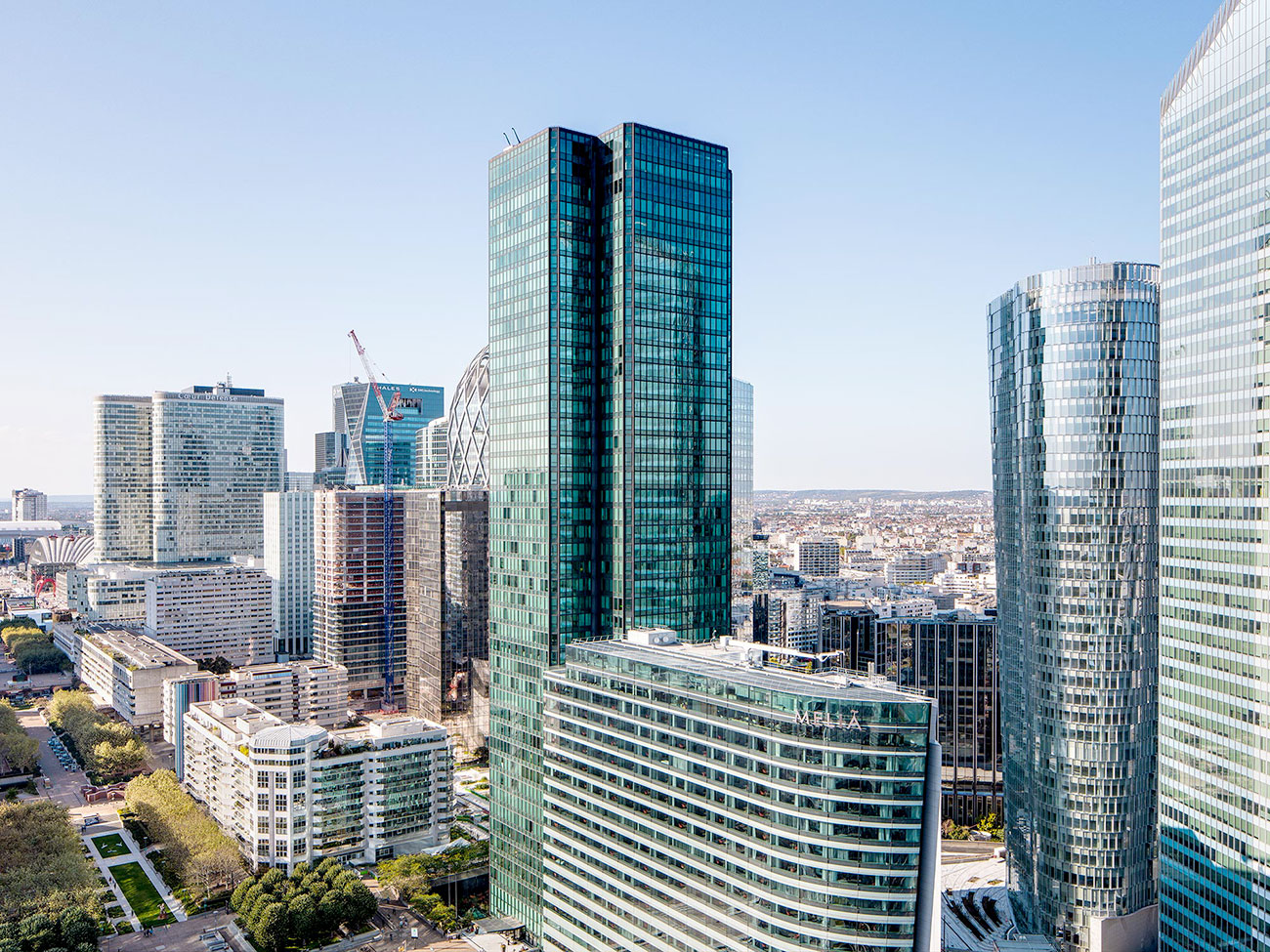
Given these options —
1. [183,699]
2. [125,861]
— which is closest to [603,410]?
[125,861]

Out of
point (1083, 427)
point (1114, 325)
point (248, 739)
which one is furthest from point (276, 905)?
point (1114, 325)

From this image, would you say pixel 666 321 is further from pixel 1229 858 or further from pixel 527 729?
pixel 1229 858

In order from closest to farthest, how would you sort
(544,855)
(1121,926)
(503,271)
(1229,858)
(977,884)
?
(1229,858), (544,855), (1121,926), (503,271), (977,884)

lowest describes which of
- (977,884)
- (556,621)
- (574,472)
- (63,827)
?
(977,884)

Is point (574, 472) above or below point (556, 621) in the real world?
above

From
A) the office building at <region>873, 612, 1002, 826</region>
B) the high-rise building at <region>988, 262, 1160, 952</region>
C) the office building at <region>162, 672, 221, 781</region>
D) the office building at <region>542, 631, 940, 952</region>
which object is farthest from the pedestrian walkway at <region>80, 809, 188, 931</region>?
the office building at <region>873, 612, 1002, 826</region>

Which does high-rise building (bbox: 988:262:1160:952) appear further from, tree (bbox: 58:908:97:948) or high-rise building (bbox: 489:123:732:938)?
tree (bbox: 58:908:97:948)
